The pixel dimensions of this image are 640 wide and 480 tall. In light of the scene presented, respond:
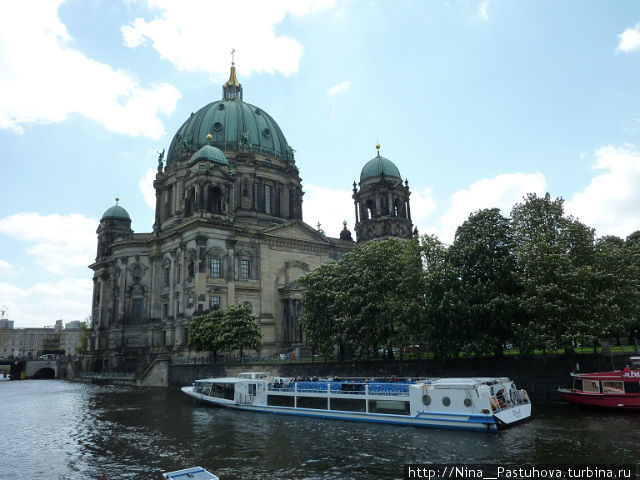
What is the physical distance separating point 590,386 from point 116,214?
84.4m

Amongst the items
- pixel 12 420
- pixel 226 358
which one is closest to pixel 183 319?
pixel 226 358

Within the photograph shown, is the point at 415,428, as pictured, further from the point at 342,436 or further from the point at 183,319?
the point at 183,319

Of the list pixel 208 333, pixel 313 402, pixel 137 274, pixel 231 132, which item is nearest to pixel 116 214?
pixel 137 274

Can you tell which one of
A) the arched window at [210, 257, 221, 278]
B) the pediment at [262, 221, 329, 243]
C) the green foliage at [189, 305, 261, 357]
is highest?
the pediment at [262, 221, 329, 243]

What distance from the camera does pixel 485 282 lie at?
117 ft

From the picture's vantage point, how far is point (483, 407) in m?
25.8

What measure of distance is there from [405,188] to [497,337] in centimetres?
4823

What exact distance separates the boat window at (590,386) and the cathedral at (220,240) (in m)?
41.2

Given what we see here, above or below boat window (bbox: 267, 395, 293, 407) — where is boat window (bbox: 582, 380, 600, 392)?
above

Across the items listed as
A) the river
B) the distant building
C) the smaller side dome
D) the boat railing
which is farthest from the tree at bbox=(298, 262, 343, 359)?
the distant building

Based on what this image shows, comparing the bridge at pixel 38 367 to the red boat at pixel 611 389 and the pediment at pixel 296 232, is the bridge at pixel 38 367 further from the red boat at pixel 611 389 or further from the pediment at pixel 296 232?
the red boat at pixel 611 389

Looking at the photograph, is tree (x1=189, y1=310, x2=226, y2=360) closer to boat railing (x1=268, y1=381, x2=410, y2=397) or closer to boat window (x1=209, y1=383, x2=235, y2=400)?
boat window (x1=209, y1=383, x2=235, y2=400)

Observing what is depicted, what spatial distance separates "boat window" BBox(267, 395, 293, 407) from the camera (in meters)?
35.5

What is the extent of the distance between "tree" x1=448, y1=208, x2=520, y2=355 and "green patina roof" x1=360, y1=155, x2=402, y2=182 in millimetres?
43495
